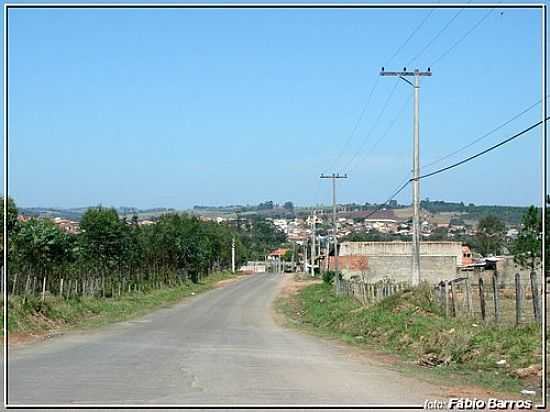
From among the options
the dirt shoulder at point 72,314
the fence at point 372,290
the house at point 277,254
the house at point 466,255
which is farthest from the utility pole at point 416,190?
the house at point 277,254

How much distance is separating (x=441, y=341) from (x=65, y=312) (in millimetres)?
16720

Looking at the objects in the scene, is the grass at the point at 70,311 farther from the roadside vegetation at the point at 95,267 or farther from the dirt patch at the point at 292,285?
the dirt patch at the point at 292,285

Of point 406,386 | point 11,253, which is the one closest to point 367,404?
point 406,386

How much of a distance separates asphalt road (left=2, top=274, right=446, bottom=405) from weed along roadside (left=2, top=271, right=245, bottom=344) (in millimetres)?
1549

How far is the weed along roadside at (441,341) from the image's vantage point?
13.5 meters

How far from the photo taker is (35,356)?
652 inches

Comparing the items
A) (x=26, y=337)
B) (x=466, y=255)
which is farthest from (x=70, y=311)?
(x=466, y=255)

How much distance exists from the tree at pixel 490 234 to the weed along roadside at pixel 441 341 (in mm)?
15960

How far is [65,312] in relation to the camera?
1176 inches

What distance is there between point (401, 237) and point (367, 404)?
→ 7612 centimetres

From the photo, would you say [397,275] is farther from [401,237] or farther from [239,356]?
[239,356]

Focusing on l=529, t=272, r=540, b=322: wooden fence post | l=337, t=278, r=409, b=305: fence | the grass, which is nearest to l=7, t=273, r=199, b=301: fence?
the grass

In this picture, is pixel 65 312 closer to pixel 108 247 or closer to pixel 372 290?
pixel 372 290

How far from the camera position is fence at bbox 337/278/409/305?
32506 millimetres
